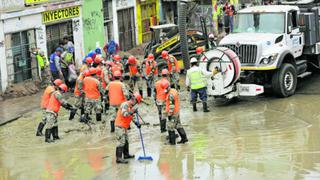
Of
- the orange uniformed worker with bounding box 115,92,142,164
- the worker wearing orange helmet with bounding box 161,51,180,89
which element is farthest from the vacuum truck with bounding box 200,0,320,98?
the orange uniformed worker with bounding box 115,92,142,164

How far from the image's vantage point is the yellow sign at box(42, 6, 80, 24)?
2719 cm

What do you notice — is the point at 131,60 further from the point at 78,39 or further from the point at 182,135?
the point at 78,39

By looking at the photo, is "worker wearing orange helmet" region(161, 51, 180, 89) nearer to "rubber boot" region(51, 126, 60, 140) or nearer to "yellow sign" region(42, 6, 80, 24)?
"rubber boot" region(51, 126, 60, 140)

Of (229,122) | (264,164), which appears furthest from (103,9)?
(264,164)

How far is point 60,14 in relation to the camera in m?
28.2

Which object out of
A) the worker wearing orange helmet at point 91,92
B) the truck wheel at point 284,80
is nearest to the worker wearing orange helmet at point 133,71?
the worker wearing orange helmet at point 91,92

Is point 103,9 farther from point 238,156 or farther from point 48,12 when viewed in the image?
point 238,156

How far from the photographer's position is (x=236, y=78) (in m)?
19.7

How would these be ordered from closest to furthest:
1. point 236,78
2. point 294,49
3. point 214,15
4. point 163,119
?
point 163,119, point 236,78, point 294,49, point 214,15

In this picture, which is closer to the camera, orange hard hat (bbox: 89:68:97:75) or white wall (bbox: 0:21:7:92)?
orange hard hat (bbox: 89:68:97:75)

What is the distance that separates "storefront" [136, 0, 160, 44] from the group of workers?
13050 mm

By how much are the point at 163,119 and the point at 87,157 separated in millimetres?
2863

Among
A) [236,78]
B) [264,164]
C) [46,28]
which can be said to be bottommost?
[264,164]

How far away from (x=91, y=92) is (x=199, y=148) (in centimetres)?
455
